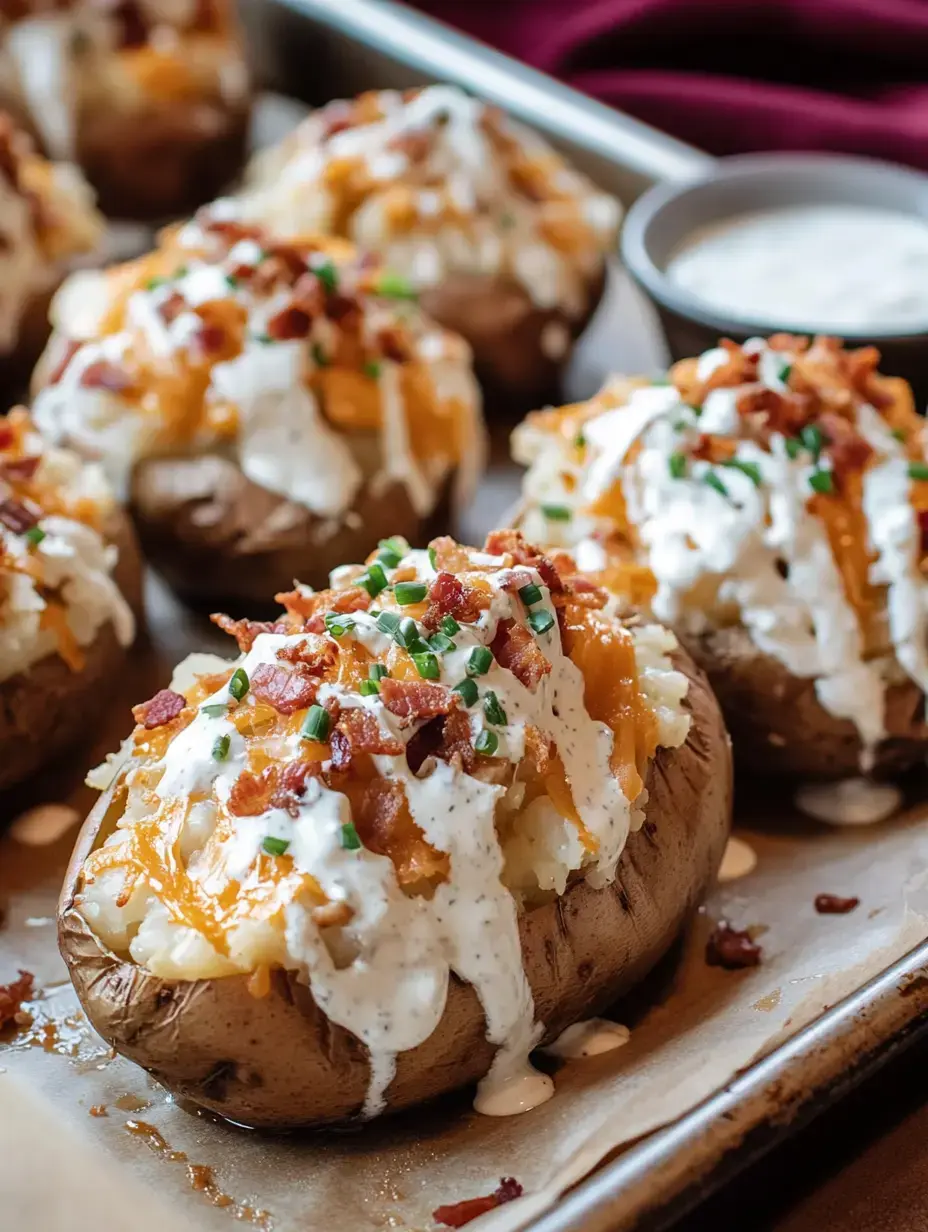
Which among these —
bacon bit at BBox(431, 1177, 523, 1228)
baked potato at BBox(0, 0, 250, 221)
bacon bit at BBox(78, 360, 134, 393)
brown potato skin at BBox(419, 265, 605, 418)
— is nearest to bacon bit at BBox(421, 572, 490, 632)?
bacon bit at BBox(431, 1177, 523, 1228)

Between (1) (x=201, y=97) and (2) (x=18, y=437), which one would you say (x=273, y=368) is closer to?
(2) (x=18, y=437)

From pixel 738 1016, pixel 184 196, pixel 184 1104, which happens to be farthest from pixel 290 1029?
pixel 184 196

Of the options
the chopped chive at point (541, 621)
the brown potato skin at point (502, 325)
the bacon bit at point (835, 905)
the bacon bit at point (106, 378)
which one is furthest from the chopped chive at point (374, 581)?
the brown potato skin at point (502, 325)

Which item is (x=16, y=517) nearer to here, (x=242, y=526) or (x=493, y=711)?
(x=242, y=526)

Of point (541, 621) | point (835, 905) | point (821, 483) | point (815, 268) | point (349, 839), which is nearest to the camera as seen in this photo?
point (349, 839)

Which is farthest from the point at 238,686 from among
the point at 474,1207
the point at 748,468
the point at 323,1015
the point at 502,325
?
the point at 502,325

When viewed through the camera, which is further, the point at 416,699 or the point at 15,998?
the point at 15,998

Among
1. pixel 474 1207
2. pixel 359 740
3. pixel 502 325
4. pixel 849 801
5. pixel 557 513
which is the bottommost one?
pixel 849 801
